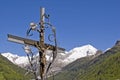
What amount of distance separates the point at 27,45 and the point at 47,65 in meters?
0.93

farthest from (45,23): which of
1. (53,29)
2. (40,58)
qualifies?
(40,58)

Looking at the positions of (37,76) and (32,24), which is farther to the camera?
(32,24)

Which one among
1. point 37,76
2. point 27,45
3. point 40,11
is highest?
point 40,11

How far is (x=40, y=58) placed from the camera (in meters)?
12.9

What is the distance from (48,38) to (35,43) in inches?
28.8

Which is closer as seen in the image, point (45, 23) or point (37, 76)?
point (37, 76)

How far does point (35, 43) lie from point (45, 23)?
767 millimetres

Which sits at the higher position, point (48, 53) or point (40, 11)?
point (40, 11)

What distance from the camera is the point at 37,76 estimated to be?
1246cm

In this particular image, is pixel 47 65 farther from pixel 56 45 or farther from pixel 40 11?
pixel 40 11

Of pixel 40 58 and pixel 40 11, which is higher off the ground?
pixel 40 11

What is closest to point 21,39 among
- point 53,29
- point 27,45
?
point 27,45

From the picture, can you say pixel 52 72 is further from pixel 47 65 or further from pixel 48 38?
pixel 48 38

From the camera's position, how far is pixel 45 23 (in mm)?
13305
